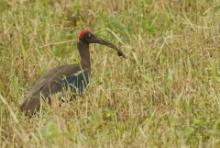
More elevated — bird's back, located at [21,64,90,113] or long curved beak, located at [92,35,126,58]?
long curved beak, located at [92,35,126,58]

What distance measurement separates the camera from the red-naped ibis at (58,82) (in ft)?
29.2

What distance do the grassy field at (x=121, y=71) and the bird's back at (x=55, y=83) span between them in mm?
123

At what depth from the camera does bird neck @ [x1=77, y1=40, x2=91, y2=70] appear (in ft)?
33.0

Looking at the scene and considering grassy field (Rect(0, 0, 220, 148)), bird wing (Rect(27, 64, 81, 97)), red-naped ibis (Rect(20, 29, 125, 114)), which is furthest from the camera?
bird wing (Rect(27, 64, 81, 97))

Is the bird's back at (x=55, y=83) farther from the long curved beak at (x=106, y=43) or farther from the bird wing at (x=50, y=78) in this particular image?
the long curved beak at (x=106, y=43)

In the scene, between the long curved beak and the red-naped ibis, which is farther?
the long curved beak

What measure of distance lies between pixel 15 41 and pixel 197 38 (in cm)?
200

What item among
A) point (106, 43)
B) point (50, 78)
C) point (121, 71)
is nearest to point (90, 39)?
point (106, 43)

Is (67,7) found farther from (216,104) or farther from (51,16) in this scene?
(216,104)

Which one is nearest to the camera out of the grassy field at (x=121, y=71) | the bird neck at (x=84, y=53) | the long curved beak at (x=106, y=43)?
the grassy field at (x=121, y=71)

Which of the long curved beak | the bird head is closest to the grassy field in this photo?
the long curved beak

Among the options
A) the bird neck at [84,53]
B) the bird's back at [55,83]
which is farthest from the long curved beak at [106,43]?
the bird's back at [55,83]

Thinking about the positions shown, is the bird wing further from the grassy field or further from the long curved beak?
the long curved beak

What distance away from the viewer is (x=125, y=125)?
26.7 feet
